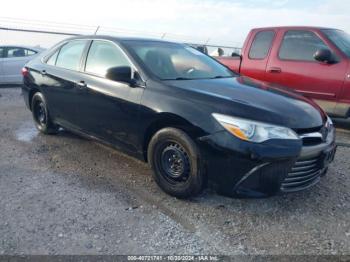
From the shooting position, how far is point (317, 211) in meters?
3.27

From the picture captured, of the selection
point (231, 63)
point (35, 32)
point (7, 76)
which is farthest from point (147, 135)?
point (35, 32)

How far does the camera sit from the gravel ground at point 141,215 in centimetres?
271

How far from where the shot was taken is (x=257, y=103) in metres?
3.20

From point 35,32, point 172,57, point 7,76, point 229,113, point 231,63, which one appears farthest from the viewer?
point 35,32

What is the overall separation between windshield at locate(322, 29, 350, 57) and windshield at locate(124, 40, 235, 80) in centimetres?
239

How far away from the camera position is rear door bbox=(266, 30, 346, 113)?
565 centimetres

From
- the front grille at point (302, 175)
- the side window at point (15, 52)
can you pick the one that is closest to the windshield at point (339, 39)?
the front grille at point (302, 175)

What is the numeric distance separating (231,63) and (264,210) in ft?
13.8

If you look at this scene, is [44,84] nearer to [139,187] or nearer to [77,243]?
[139,187]

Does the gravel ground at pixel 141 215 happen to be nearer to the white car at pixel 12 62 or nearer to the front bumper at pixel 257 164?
the front bumper at pixel 257 164

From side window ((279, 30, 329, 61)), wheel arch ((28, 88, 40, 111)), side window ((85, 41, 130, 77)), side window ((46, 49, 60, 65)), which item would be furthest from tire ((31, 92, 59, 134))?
side window ((279, 30, 329, 61))

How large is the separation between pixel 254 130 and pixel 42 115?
3.74m

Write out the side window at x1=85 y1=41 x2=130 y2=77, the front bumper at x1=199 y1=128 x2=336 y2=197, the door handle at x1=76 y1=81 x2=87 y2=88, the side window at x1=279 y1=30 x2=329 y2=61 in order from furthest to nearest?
the side window at x1=279 y1=30 x2=329 y2=61 < the door handle at x1=76 y1=81 x2=87 y2=88 < the side window at x1=85 y1=41 x2=130 y2=77 < the front bumper at x1=199 y1=128 x2=336 y2=197

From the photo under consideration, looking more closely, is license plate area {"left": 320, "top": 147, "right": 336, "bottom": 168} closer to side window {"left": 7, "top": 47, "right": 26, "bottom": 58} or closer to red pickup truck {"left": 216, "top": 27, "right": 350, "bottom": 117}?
red pickup truck {"left": 216, "top": 27, "right": 350, "bottom": 117}
